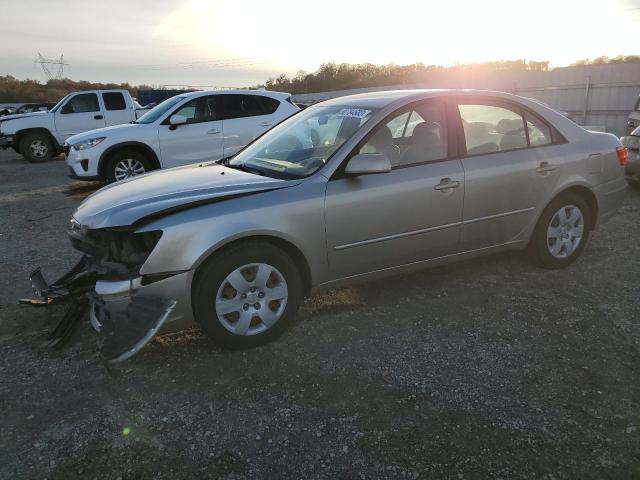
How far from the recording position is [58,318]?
3.76m

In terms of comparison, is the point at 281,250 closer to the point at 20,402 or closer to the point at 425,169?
the point at 425,169

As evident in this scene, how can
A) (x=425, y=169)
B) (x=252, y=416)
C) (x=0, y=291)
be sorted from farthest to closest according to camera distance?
(x=0, y=291) → (x=425, y=169) → (x=252, y=416)

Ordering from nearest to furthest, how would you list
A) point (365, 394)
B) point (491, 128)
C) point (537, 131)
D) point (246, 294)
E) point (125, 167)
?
1. point (365, 394)
2. point (246, 294)
3. point (491, 128)
4. point (537, 131)
5. point (125, 167)

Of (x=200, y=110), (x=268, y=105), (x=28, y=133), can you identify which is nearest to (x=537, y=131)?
(x=268, y=105)

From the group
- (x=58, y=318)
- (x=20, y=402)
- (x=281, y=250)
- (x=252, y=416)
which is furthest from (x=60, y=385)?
(x=281, y=250)

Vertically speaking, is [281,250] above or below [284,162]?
below

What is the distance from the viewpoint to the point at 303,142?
12.9 feet

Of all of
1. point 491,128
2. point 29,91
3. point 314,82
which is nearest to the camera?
point 491,128

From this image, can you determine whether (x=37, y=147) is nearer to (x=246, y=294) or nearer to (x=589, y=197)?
(x=246, y=294)

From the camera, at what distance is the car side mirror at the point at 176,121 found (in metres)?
8.42

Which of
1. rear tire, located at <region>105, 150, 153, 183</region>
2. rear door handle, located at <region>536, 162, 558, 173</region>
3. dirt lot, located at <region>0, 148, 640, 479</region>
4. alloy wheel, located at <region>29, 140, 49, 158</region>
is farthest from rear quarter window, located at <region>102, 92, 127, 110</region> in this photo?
rear door handle, located at <region>536, 162, 558, 173</region>

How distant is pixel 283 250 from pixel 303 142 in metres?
1.07

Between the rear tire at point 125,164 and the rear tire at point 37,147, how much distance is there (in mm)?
7126

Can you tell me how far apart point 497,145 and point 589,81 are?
1443 cm
